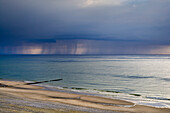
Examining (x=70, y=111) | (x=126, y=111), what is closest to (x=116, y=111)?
(x=126, y=111)

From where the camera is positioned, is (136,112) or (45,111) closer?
(45,111)

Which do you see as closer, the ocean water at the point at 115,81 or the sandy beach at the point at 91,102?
the sandy beach at the point at 91,102

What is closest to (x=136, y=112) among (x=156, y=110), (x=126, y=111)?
(x=126, y=111)

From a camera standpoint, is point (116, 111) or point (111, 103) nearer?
point (116, 111)

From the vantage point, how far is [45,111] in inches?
562

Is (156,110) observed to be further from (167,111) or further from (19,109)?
(19,109)

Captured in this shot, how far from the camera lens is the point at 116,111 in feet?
52.1

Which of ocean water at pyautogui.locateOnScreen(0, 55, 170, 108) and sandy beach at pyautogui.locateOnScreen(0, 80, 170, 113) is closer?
sandy beach at pyautogui.locateOnScreen(0, 80, 170, 113)

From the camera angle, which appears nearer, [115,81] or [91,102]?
[91,102]

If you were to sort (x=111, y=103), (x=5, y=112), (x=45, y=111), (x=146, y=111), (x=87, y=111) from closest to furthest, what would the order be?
(x=5, y=112) < (x=45, y=111) < (x=87, y=111) < (x=146, y=111) < (x=111, y=103)

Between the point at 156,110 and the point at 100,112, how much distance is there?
20.1 feet

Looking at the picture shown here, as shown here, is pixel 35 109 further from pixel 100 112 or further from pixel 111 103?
pixel 111 103

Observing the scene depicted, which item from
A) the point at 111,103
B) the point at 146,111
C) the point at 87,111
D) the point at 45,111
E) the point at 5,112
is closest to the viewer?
the point at 5,112

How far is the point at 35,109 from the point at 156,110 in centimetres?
1175
